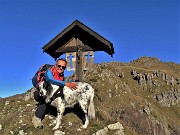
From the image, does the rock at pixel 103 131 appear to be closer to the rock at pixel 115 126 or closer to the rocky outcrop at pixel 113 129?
the rocky outcrop at pixel 113 129

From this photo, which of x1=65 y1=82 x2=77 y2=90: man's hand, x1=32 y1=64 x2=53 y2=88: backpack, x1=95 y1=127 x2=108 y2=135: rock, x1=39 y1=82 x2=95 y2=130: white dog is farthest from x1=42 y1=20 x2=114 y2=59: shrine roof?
x1=95 y1=127 x2=108 y2=135: rock

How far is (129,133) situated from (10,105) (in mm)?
6974

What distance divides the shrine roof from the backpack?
1895mm

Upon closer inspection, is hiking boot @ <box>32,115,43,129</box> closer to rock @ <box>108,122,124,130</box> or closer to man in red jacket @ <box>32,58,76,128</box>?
man in red jacket @ <box>32,58,76,128</box>

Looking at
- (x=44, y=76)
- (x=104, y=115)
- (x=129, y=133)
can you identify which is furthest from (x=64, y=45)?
(x=129, y=133)

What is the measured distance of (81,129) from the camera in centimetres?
1328

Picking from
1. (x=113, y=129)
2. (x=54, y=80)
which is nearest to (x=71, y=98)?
(x=54, y=80)

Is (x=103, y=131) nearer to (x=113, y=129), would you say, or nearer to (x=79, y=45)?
(x=113, y=129)

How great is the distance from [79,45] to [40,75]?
2916 mm

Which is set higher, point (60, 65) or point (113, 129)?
point (60, 65)

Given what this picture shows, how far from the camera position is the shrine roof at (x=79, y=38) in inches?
614

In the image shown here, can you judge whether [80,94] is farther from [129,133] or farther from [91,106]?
[129,133]

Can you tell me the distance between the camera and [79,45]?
15992mm

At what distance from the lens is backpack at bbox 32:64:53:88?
1410 cm
